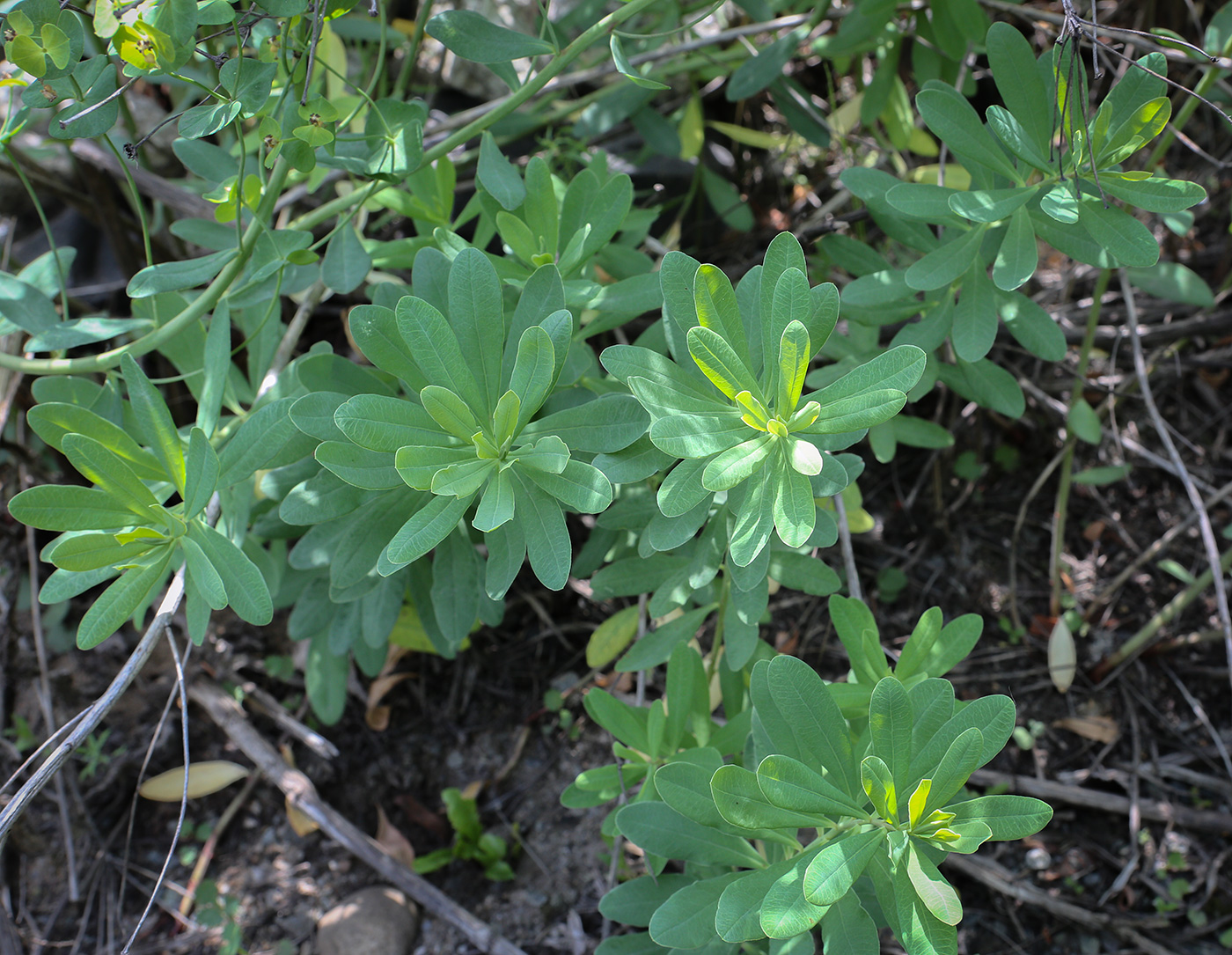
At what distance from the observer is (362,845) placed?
2178mm

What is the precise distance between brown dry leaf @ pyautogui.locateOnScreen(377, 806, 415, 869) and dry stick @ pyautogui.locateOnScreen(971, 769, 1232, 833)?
5.02 ft

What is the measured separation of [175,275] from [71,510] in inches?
18.4

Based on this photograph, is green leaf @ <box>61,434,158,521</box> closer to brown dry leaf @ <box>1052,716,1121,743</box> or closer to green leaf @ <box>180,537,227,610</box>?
green leaf @ <box>180,537,227,610</box>

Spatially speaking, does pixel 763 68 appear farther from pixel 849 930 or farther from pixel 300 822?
pixel 300 822

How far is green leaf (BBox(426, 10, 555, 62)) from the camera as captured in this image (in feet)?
5.23

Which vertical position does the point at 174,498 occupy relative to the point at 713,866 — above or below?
above

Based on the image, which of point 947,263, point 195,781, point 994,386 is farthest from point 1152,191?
point 195,781

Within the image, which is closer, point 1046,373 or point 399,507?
point 399,507

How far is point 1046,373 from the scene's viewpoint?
2.52 metres

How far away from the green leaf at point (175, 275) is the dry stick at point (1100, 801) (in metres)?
2.10

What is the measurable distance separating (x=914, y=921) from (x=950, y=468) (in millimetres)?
1712

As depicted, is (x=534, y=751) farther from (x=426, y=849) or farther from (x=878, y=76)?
(x=878, y=76)

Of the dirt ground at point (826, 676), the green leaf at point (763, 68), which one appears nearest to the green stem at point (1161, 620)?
the dirt ground at point (826, 676)

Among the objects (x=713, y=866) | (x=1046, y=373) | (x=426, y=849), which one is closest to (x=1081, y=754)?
(x=1046, y=373)
